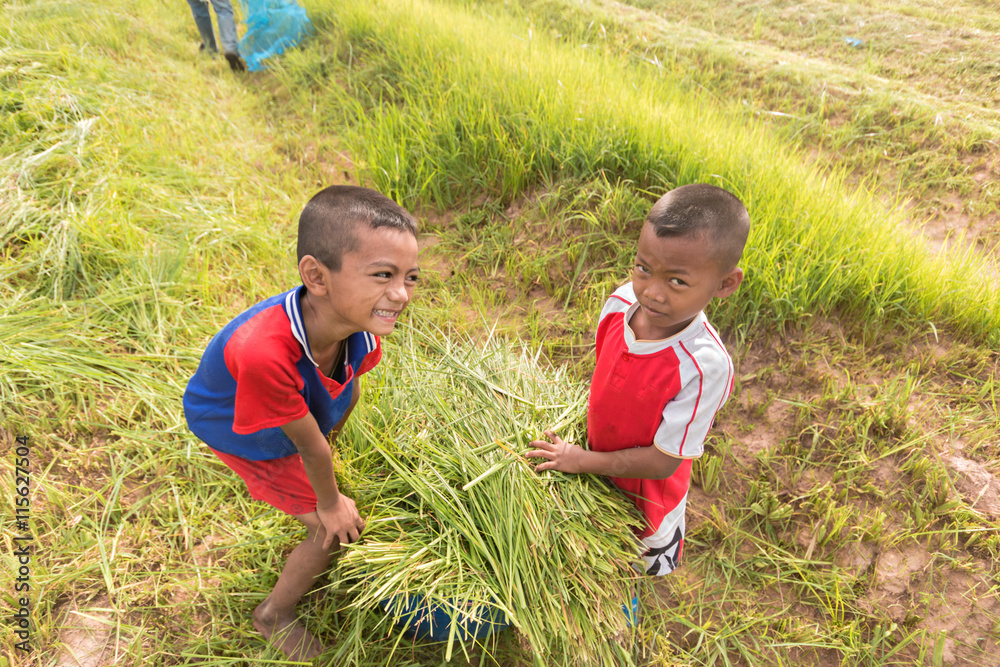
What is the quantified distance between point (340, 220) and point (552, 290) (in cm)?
163

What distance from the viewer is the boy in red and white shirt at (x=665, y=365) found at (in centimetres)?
122

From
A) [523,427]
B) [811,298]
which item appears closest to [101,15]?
[523,427]

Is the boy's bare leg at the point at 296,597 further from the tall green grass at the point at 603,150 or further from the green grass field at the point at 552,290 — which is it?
the tall green grass at the point at 603,150

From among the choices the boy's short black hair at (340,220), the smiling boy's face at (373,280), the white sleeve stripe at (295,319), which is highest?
the boy's short black hair at (340,220)

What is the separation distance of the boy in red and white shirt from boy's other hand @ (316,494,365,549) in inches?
21.0

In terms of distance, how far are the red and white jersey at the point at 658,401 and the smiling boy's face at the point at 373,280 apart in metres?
0.62

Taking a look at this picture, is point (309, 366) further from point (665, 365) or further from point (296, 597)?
point (665, 365)

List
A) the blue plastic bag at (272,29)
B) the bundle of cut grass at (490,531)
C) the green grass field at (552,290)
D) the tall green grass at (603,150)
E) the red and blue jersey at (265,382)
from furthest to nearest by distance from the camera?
the blue plastic bag at (272,29), the tall green grass at (603,150), the green grass field at (552,290), the bundle of cut grass at (490,531), the red and blue jersey at (265,382)

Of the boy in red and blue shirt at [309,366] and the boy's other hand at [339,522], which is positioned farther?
the boy's other hand at [339,522]

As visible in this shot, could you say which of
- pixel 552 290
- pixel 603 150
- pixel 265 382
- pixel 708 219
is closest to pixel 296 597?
pixel 265 382

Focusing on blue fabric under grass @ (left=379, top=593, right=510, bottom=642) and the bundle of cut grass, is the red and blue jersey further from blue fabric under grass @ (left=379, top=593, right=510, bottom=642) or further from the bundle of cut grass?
blue fabric under grass @ (left=379, top=593, right=510, bottom=642)

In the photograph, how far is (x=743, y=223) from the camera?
49.2 inches

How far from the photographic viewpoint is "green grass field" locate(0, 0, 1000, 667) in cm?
170

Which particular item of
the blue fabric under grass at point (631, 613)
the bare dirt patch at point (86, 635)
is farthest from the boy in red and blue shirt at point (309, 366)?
the blue fabric under grass at point (631, 613)
